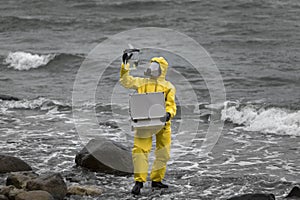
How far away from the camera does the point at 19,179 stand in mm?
9039

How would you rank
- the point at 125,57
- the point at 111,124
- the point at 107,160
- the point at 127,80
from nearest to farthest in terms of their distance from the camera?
the point at 125,57 → the point at 127,80 → the point at 107,160 → the point at 111,124

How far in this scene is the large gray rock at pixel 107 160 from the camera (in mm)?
10016

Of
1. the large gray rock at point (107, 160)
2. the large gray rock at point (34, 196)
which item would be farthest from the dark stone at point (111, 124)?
the large gray rock at point (34, 196)

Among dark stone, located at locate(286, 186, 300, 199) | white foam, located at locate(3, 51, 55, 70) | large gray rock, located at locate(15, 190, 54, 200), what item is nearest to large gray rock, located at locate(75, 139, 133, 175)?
large gray rock, located at locate(15, 190, 54, 200)

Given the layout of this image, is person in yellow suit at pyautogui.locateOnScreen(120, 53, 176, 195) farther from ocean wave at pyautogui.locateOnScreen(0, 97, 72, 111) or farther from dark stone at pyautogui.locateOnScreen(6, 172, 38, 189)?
ocean wave at pyautogui.locateOnScreen(0, 97, 72, 111)

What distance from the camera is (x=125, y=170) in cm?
1000

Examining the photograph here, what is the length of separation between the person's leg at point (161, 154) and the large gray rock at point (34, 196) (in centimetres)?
161

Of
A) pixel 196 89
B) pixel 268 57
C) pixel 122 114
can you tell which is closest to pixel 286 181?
pixel 122 114

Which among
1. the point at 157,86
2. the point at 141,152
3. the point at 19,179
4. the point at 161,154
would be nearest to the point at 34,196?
the point at 19,179

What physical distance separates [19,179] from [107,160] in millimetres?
1546

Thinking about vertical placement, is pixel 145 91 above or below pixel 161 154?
above

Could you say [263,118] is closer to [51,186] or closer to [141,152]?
[141,152]

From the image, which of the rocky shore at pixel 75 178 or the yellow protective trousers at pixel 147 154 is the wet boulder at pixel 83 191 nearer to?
the rocky shore at pixel 75 178

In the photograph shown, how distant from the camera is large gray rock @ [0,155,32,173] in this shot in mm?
9836
